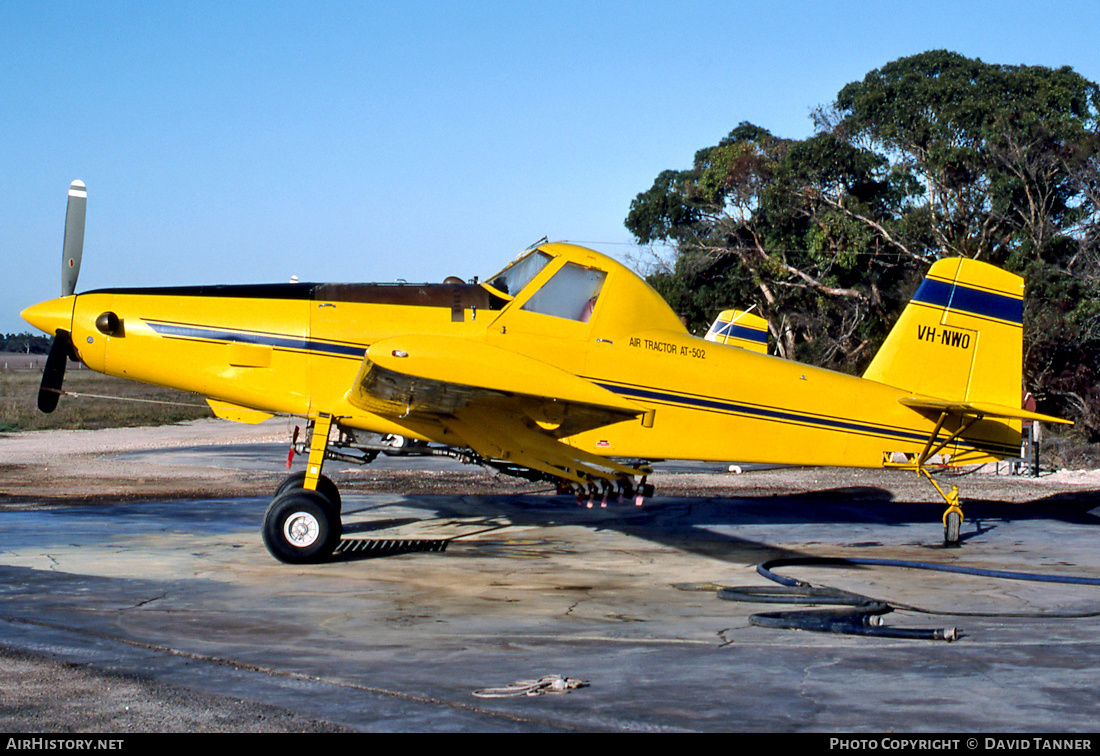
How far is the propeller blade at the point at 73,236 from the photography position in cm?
974

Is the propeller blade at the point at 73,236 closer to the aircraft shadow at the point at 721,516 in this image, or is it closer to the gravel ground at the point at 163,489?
the aircraft shadow at the point at 721,516

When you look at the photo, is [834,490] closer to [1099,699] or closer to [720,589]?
[720,589]

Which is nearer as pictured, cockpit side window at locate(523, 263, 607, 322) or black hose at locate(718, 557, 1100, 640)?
black hose at locate(718, 557, 1100, 640)

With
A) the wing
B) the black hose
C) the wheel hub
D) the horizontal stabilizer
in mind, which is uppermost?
the horizontal stabilizer

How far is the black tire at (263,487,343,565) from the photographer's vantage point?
884 cm

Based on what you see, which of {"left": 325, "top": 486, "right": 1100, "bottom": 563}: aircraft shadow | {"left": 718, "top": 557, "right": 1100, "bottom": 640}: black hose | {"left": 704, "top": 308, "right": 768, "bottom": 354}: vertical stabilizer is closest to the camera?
{"left": 718, "top": 557, "right": 1100, "bottom": 640}: black hose

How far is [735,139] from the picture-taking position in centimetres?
4666

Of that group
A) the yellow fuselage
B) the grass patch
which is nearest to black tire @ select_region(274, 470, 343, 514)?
the yellow fuselage

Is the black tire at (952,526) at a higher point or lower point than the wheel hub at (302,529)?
higher

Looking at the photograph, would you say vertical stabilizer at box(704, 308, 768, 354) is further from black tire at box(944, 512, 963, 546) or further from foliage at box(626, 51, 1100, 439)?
foliage at box(626, 51, 1100, 439)

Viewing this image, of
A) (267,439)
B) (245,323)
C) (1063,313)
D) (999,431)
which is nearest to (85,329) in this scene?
(245,323)

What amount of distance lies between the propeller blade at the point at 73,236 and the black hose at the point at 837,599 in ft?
23.3

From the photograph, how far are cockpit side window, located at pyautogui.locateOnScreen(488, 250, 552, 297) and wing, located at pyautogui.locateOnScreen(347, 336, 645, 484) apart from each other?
2.20 ft

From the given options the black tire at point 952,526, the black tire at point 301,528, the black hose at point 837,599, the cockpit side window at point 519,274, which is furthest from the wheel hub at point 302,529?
the black tire at point 952,526
